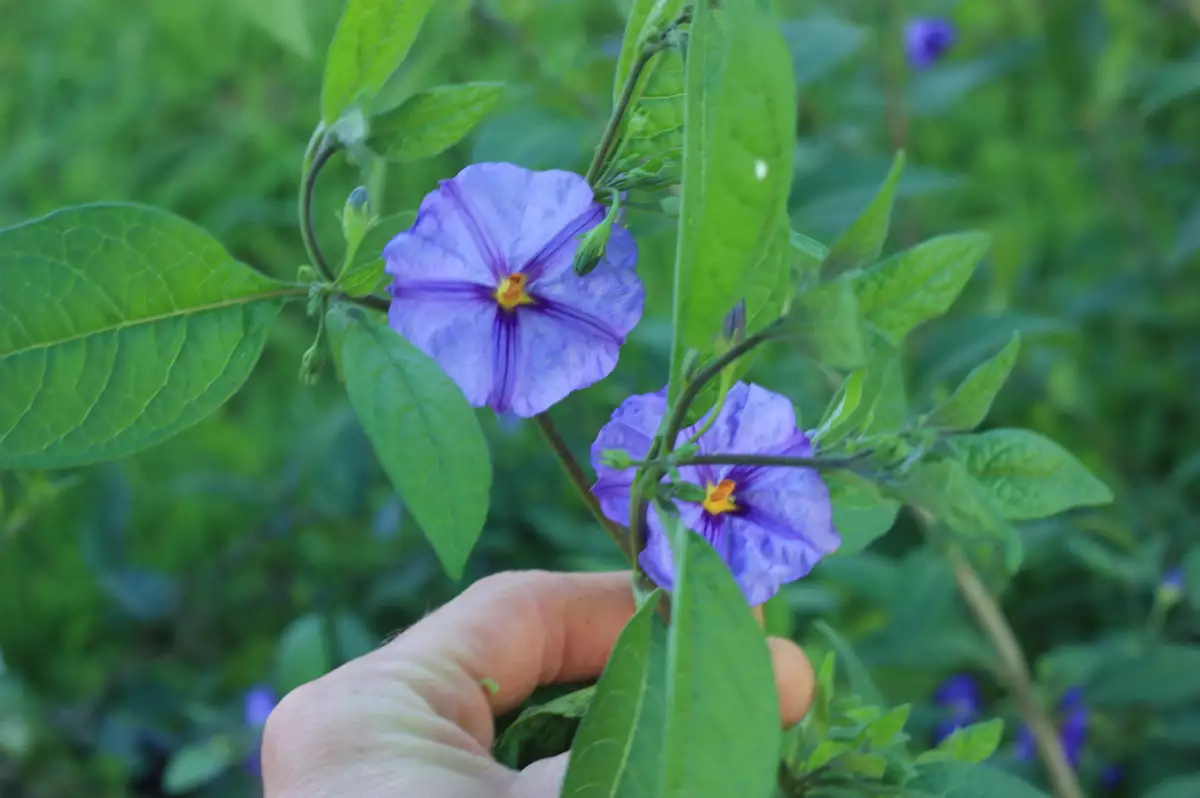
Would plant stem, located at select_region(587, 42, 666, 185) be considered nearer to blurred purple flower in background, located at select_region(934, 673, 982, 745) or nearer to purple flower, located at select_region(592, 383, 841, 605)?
purple flower, located at select_region(592, 383, 841, 605)

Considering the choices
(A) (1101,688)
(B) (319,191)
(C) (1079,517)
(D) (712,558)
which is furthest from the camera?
(B) (319,191)

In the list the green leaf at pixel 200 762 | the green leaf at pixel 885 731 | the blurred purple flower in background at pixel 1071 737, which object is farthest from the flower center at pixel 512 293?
the blurred purple flower in background at pixel 1071 737

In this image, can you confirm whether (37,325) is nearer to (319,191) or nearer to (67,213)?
(67,213)

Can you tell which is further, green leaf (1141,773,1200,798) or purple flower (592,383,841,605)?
green leaf (1141,773,1200,798)

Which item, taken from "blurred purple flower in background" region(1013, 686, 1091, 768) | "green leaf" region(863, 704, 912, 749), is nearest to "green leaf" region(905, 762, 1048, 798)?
"green leaf" region(863, 704, 912, 749)

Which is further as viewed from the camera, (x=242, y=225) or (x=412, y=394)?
(x=242, y=225)

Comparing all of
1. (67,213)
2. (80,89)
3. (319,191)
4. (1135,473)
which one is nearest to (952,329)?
(1135,473)
